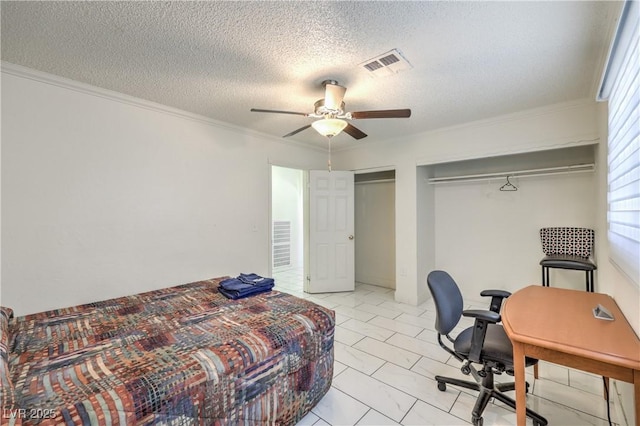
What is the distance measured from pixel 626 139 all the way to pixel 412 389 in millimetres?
2092

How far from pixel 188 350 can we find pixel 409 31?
2.29 meters

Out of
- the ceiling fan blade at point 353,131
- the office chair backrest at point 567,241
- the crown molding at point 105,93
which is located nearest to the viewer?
the crown molding at point 105,93

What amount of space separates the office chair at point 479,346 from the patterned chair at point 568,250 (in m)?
1.36

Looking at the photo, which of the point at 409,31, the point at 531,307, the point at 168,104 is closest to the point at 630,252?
the point at 531,307

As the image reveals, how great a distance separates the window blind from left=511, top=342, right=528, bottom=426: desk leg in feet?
1.98

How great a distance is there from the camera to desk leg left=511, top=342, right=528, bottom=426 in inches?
55.6

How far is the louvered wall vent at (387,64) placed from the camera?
77.8 inches

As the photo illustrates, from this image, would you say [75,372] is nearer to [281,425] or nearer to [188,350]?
[188,350]

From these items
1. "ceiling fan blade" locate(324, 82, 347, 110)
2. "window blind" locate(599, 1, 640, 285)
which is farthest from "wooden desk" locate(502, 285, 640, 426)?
"ceiling fan blade" locate(324, 82, 347, 110)

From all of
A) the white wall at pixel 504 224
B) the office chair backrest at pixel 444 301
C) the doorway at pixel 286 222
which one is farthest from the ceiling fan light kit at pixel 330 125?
the doorway at pixel 286 222

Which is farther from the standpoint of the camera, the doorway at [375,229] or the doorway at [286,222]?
the doorway at [286,222]

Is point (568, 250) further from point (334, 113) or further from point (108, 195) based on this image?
point (108, 195)

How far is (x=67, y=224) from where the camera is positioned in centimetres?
239

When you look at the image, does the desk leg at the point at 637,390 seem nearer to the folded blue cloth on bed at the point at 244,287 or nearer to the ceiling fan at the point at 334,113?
the ceiling fan at the point at 334,113
